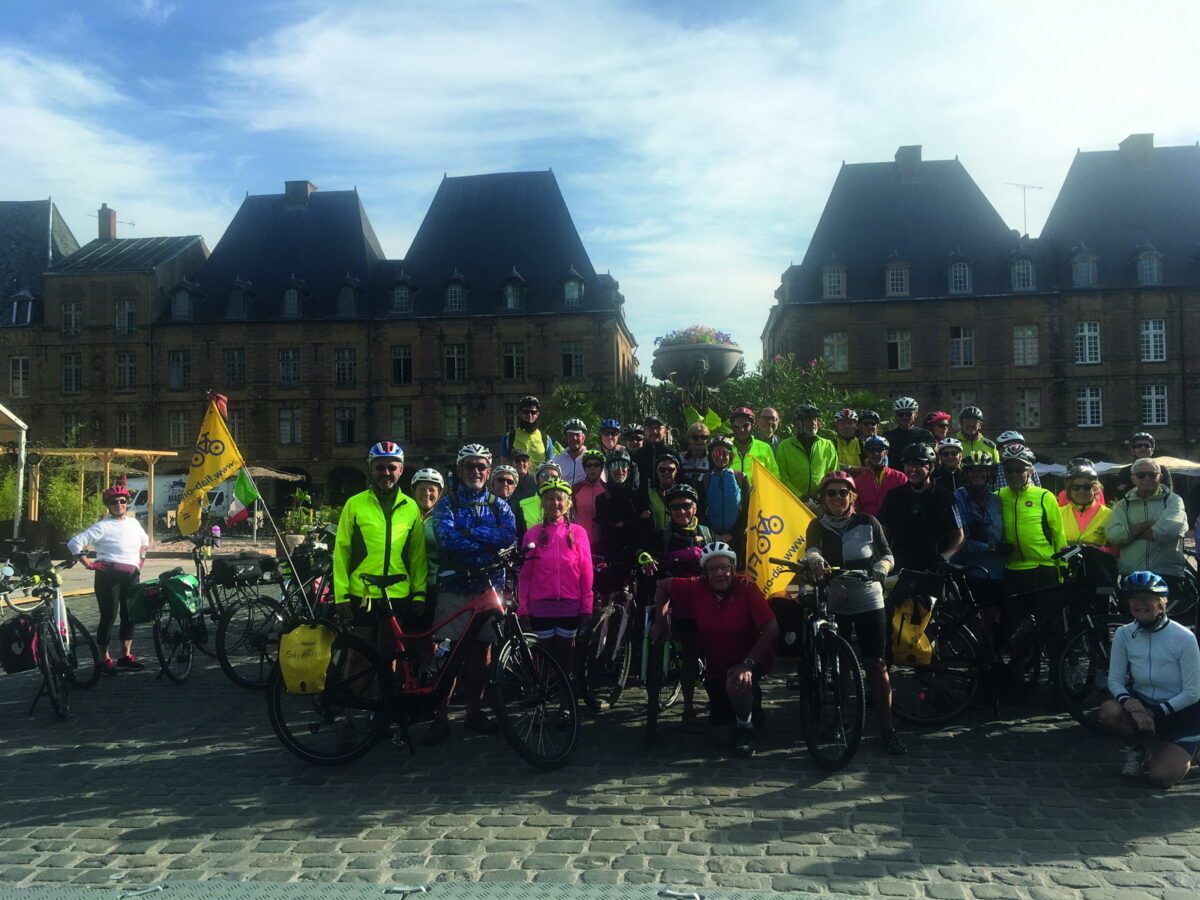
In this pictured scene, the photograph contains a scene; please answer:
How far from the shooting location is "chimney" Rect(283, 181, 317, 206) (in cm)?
5359

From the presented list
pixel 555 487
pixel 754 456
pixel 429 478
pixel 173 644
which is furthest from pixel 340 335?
pixel 555 487

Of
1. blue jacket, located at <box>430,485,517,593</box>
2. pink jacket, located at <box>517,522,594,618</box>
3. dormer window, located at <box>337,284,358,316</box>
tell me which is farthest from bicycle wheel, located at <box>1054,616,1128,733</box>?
dormer window, located at <box>337,284,358,316</box>

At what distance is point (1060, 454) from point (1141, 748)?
44305mm

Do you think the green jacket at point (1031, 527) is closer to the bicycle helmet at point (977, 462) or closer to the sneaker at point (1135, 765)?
the bicycle helmet at point (977, 462)

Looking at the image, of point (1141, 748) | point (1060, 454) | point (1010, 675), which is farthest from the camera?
point (1060, 454)

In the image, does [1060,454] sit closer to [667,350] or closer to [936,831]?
[667,350]

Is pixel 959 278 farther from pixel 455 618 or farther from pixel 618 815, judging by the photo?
pixel 618 815

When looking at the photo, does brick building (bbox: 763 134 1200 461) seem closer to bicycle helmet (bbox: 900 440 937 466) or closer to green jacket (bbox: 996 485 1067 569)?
green jacket (bbox: 996 485 1067 569)

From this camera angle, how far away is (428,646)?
702cm

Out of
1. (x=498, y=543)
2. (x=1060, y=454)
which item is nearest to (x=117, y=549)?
(x=498, y=543)

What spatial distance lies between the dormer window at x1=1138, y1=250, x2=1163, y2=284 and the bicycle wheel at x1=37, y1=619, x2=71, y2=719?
4858 centimetres

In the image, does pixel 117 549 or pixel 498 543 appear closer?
pixel 498 543

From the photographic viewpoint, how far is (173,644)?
948cm

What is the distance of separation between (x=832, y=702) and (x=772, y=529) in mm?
1465
